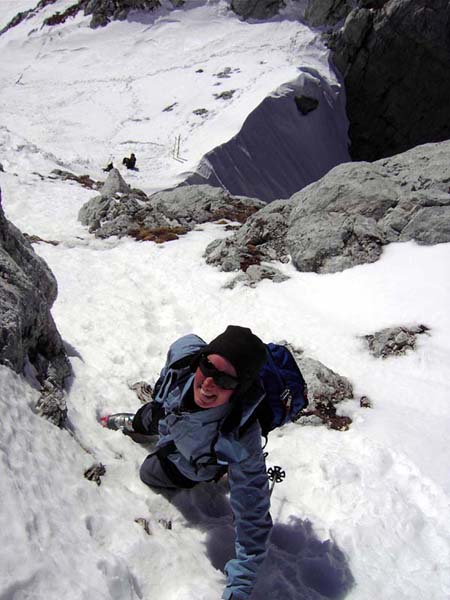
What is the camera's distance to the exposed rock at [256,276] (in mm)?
9945

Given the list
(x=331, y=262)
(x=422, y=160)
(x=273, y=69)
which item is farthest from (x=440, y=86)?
(x=331, y=262)

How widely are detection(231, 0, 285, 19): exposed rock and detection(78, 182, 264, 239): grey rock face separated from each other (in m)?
32.3

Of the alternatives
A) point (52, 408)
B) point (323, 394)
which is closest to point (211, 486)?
point (52, 408)

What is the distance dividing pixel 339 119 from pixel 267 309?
1283 inches

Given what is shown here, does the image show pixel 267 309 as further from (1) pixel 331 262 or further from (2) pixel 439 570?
(2) pixel 439 570

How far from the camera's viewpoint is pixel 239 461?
3.39 meters

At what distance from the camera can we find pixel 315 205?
1216 centimetres

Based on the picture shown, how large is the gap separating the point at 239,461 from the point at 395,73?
3951 centimetres

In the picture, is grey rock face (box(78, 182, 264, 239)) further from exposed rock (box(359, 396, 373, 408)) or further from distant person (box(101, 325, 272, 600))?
distant person (box(101, 325, 272, 600))

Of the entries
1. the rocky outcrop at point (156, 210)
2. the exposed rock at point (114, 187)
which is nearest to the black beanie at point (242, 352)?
the rocky outcrop at point (156, 210)

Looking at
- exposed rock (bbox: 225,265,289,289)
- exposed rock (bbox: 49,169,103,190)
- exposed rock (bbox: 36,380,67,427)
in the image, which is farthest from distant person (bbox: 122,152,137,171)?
exposed rock (bbox: 36,380,67,427)

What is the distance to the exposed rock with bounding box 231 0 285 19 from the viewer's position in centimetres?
4266

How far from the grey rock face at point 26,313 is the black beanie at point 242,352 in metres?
1.95

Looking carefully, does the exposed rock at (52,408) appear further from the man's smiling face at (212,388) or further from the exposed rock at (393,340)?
the exposed rock at (393,340)
